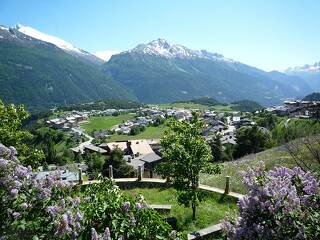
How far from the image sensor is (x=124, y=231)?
23.0ft

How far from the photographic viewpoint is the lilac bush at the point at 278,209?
682 cm

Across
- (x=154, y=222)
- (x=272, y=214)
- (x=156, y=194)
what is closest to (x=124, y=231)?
(x=154, y=222)

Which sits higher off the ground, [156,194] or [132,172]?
[156,194]

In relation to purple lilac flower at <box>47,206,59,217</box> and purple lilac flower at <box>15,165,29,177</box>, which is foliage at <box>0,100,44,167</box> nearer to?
purple lilac flower at <box>15,165,29,177</box>

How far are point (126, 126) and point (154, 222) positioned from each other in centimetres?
18024

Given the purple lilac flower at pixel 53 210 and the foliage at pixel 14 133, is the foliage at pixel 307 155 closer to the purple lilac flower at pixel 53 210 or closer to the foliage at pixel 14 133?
the purple lilac flower at pixel 53 210

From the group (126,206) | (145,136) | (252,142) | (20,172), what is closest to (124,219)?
(126,206)

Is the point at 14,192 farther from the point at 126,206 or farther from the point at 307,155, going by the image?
the point at 307,155

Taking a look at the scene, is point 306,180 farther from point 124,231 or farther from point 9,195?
point 9,195

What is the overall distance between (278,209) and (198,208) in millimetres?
11599

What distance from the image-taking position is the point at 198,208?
1834 centimetres

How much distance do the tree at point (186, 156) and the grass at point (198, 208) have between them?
606mm

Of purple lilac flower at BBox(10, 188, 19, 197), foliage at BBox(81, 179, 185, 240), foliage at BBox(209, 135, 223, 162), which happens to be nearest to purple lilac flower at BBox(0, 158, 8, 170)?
purple lilac flower at BBox(10, 188, 19, 197)

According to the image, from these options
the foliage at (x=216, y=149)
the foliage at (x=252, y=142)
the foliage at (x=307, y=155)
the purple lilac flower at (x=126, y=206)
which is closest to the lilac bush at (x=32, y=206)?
the purple lilac flower at (x=126, y=206)
